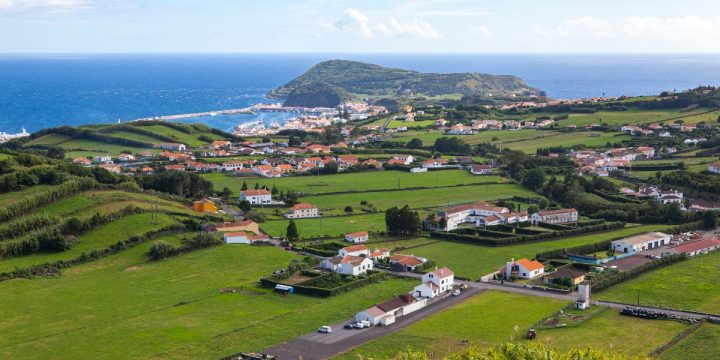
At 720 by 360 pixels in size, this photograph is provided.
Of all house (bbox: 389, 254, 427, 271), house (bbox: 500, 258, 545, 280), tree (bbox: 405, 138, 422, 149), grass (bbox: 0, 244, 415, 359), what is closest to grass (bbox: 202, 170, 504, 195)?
tree (bbox: 405, 138, 422, 149)

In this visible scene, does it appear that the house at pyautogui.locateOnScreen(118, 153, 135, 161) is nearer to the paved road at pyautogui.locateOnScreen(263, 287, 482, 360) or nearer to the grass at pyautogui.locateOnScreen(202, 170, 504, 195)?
the grass at pyautogui.locateOnScreen(202, 170, 504, 195)

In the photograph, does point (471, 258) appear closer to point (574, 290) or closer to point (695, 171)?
point (574, 290)

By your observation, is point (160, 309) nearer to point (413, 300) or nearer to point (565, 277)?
point (413, 300)

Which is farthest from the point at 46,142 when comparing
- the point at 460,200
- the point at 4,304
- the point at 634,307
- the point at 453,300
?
the point at 634,307

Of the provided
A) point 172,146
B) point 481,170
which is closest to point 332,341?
point 481,170

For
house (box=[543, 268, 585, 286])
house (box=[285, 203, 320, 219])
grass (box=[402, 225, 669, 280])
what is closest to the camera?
house (box=[543, 268, 585, 286])

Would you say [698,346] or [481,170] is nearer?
[698,346]

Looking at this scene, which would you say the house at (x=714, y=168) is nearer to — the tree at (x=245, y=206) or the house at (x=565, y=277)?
the house at (x=565, y=277)
